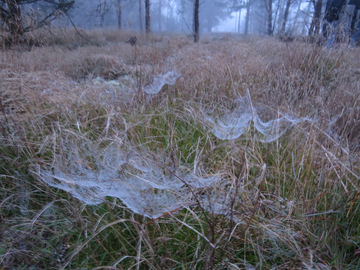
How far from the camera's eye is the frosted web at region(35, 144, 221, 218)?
109 centimetres

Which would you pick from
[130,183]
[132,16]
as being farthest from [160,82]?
[130,183]

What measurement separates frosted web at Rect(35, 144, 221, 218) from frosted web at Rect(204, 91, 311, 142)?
0.56 meters

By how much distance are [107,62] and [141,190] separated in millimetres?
4629

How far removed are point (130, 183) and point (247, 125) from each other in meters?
1.14

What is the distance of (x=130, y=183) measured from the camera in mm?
1208

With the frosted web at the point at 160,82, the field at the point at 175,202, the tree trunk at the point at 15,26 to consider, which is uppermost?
the tree trunk at the point at 15,26

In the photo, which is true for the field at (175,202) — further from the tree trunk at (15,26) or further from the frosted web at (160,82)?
the tree trunk at (15,26)

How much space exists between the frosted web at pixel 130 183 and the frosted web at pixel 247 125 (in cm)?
56

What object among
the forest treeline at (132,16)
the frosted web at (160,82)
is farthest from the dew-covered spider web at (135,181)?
the forest treeline at (132,16)

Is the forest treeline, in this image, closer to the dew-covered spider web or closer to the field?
the field

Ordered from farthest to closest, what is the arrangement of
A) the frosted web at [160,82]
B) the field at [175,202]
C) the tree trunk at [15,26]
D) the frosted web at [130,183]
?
the frosted web at [160,82], the tree trunk at [15,26], the frosted web at [130,183], the field at [175,202]

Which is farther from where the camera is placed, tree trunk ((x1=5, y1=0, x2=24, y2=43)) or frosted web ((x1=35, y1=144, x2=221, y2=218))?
tree trunk ((x1=5, y1=0, x2=24, y2=43))

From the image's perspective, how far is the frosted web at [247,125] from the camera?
5.76ft

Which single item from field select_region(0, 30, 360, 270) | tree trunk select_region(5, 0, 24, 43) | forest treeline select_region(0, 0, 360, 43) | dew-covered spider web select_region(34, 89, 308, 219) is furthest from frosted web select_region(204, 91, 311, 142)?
tree trunk select_region(5, 0, 24, 43)
